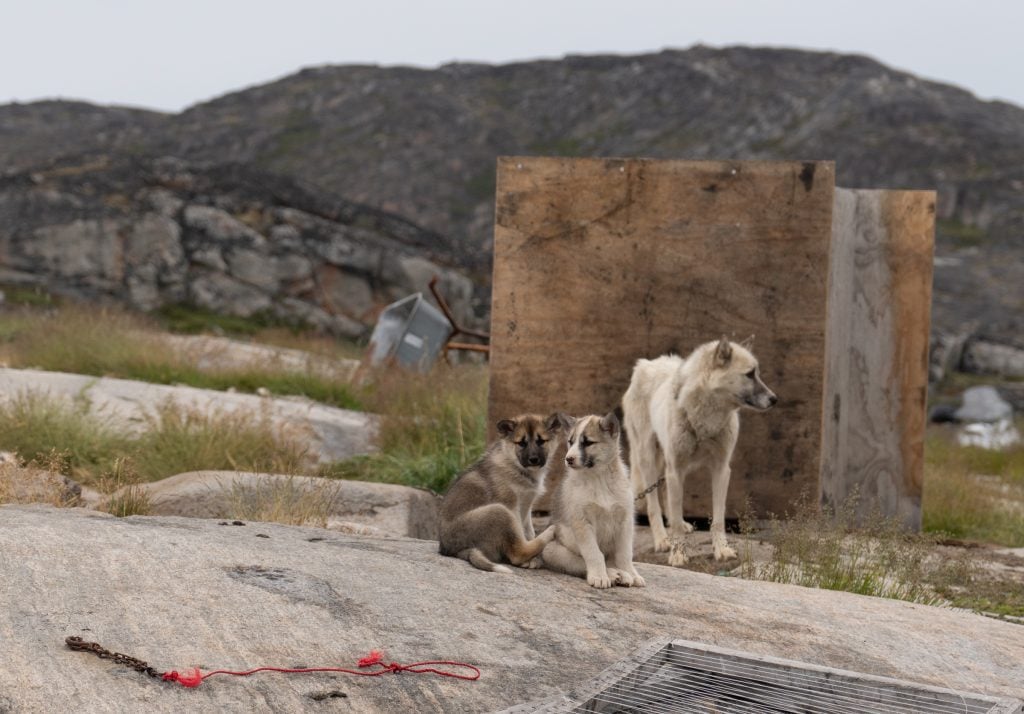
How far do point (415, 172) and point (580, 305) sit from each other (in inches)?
2114

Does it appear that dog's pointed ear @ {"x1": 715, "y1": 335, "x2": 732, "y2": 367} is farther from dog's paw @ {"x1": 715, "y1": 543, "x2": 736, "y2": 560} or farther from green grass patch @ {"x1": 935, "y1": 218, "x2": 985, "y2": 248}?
green grass patch @ {"x1": 935, "y1": 218, "x2": 985, "y2": 248}

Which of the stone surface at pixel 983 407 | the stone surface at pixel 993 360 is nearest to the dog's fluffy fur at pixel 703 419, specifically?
the stone surface at pixel 983 407

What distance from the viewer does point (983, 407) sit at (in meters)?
26.4

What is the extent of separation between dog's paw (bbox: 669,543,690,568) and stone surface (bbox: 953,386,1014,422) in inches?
739

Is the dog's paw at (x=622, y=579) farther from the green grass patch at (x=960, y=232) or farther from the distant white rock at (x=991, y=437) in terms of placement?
the green grass patch at (x=960, y=232)

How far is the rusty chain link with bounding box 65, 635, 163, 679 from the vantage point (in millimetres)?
4457

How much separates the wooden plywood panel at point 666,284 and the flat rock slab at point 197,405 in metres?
3.07

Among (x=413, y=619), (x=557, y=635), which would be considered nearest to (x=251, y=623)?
(x=413, y=619)

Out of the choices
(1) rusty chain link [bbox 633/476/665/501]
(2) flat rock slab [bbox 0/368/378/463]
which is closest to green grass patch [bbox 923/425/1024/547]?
(1) rusty chain link [bbox 633/476/665/501]

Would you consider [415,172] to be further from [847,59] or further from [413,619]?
[413,619]

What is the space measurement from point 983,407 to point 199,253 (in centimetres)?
1750

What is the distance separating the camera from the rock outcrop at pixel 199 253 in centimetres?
2684

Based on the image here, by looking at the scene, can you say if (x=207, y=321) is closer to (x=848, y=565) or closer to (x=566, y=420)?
(x=848, y=565)

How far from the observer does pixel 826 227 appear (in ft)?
30.2
